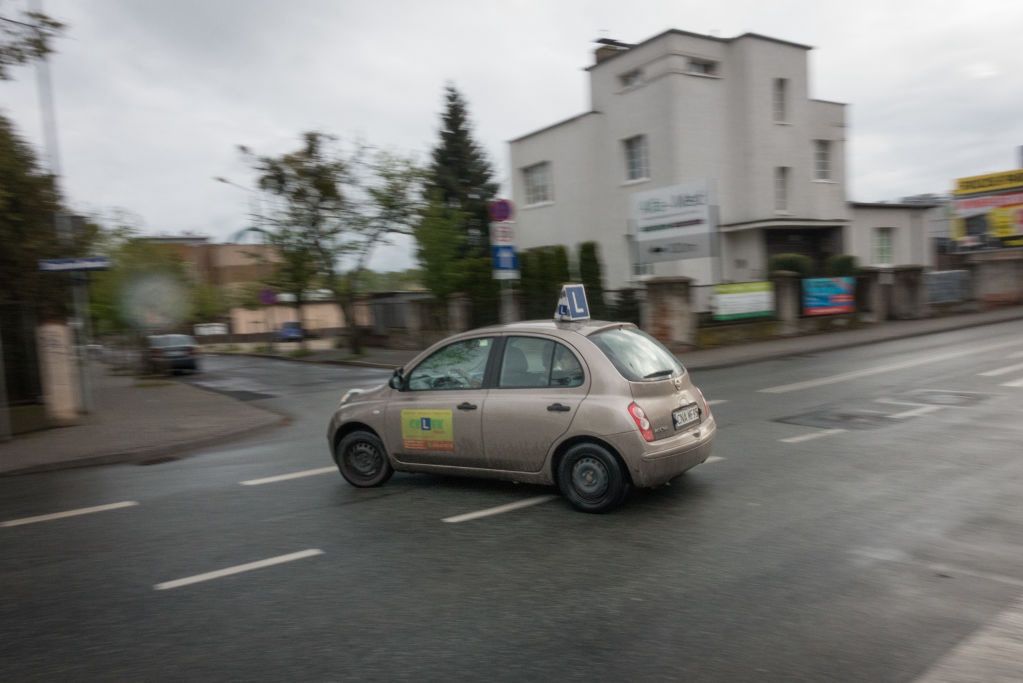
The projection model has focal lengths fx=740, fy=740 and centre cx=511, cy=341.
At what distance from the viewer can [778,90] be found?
28469 mm

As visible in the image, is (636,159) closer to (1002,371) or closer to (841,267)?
(841,267)

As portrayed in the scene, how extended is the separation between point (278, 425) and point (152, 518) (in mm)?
6015

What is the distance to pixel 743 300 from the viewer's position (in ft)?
71.7

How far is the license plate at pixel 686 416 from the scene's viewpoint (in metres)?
6.16

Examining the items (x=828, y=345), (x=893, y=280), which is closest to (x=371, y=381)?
(x=828, y=345)

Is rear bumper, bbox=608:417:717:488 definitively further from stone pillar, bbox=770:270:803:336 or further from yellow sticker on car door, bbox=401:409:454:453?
stone pillar, bbox=770:270:803:336

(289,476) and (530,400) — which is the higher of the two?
(530,400)

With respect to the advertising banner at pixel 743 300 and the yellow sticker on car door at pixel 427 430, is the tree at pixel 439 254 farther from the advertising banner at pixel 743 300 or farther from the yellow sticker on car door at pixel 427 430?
the yellow sticker on car door at pixel 427 430

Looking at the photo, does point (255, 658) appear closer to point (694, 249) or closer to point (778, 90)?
point (694, 249)

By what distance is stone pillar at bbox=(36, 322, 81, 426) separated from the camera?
43.3 ft

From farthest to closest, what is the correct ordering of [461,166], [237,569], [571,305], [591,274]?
[461,166] < [591,274] < [571,305] < [237,569]

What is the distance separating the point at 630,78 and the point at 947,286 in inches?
564

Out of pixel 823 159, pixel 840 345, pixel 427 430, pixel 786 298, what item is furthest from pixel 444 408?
pixel 823 159

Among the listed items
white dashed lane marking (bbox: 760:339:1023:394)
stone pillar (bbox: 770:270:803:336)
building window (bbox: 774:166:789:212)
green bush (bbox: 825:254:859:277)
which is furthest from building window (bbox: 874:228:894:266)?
white dashed lane marking (bbox: 760:339:1023:394)
